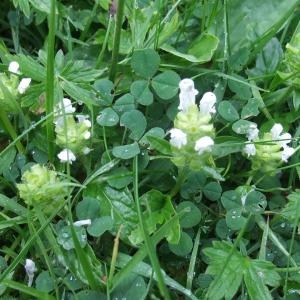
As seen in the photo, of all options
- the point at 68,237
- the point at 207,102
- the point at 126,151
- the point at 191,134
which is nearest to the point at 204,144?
the point at 191,134

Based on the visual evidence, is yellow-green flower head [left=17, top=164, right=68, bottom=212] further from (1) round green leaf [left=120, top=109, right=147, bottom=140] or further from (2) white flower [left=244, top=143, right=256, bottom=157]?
(2) white flower [left=244, top=143, right=256, bottom=157]

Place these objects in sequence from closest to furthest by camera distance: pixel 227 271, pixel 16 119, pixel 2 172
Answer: pixel 227 271
pixel 2 172
pixel 16 119

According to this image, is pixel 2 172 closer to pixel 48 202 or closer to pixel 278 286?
pixel 48 202

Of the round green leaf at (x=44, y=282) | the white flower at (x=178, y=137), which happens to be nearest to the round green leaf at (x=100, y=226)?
the round green leaf at (x=44, y=282)

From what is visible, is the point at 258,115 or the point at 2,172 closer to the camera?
the point at 2,172

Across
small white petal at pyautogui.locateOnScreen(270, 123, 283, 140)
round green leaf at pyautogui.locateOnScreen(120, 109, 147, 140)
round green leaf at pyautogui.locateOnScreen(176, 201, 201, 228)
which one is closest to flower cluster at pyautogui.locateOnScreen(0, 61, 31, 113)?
round green leaf at pyautogui.locateOnScreen(120, 109, 147, 140)

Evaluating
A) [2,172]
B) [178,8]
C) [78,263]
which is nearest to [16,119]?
[2,172]
